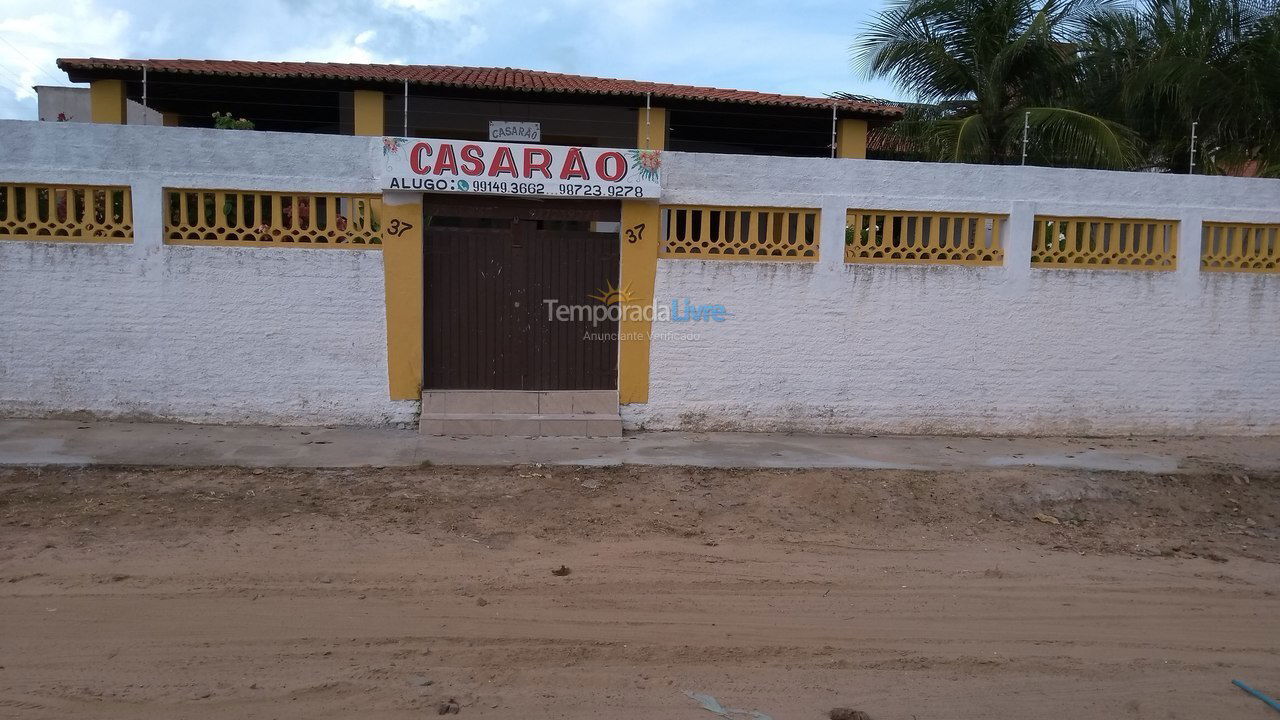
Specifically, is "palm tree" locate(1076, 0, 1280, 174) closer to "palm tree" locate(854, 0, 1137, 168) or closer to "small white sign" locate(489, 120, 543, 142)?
"palm tree" locate(854, 0, 1137, 168)

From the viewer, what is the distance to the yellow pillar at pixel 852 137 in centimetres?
1306

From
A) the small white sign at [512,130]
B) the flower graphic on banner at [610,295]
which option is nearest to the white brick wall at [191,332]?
the flower graphic on banner at [610,295]

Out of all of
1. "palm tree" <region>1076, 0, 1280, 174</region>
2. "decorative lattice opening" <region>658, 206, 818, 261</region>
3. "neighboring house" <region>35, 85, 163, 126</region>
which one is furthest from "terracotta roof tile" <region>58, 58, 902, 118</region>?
"neighboring house" <region>35, 85, 163, 126</region>

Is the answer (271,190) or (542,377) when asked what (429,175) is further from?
(542,377)

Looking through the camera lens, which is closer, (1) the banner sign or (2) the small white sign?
(1) the banner sign

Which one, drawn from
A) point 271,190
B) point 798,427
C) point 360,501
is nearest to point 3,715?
point 360,501

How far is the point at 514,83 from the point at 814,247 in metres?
6.07

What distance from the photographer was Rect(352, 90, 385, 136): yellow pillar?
478 inches

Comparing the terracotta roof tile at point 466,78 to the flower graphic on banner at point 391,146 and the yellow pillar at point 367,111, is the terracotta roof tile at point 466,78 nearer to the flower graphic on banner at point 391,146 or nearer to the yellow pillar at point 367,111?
the yellow pillar at point 367,111

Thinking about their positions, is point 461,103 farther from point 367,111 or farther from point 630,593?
point 630,593

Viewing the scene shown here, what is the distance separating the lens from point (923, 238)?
8.26 m

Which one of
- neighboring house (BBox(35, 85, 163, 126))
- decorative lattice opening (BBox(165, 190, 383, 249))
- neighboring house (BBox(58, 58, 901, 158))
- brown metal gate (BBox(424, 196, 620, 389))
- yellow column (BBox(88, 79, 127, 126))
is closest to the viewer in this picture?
decorative lattice opening (BBox(165, 190, 383, 249))

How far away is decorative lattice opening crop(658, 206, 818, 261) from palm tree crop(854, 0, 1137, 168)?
5634 mm

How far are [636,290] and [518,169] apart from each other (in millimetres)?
1493
